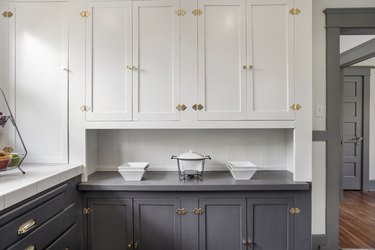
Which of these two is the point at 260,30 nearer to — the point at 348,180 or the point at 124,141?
the point at 124,141

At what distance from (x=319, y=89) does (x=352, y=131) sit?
3042mm

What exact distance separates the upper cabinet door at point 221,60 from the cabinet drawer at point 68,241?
1.29 meters

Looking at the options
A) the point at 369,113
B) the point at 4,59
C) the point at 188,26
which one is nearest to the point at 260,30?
the point at 188,26

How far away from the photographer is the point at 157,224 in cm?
162

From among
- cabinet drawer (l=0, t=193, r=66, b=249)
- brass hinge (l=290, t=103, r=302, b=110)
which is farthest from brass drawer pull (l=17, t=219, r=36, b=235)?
brass hinge (l=290, t=103, r=302, b=110)

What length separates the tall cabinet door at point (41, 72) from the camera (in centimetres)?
169

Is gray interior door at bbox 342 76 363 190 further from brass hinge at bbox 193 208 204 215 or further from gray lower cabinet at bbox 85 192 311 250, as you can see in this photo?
brass hinge at bbox 193 208 204 215

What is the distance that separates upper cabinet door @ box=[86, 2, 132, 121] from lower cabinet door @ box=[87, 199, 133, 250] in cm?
67

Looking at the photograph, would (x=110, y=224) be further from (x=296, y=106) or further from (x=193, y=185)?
(x=296, y=106)

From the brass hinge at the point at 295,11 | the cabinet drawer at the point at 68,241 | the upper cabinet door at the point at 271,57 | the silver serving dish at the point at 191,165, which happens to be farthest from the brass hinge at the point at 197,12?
the cabinet drawer at the point at 68,241

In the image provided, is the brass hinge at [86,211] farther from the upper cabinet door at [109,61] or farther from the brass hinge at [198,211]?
the brass hinge at [198,211]

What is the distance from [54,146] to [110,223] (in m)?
0.76

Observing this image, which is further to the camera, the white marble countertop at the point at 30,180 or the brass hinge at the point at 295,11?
the brass hinge at the point at 295,11

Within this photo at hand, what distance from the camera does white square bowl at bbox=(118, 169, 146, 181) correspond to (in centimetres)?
166
